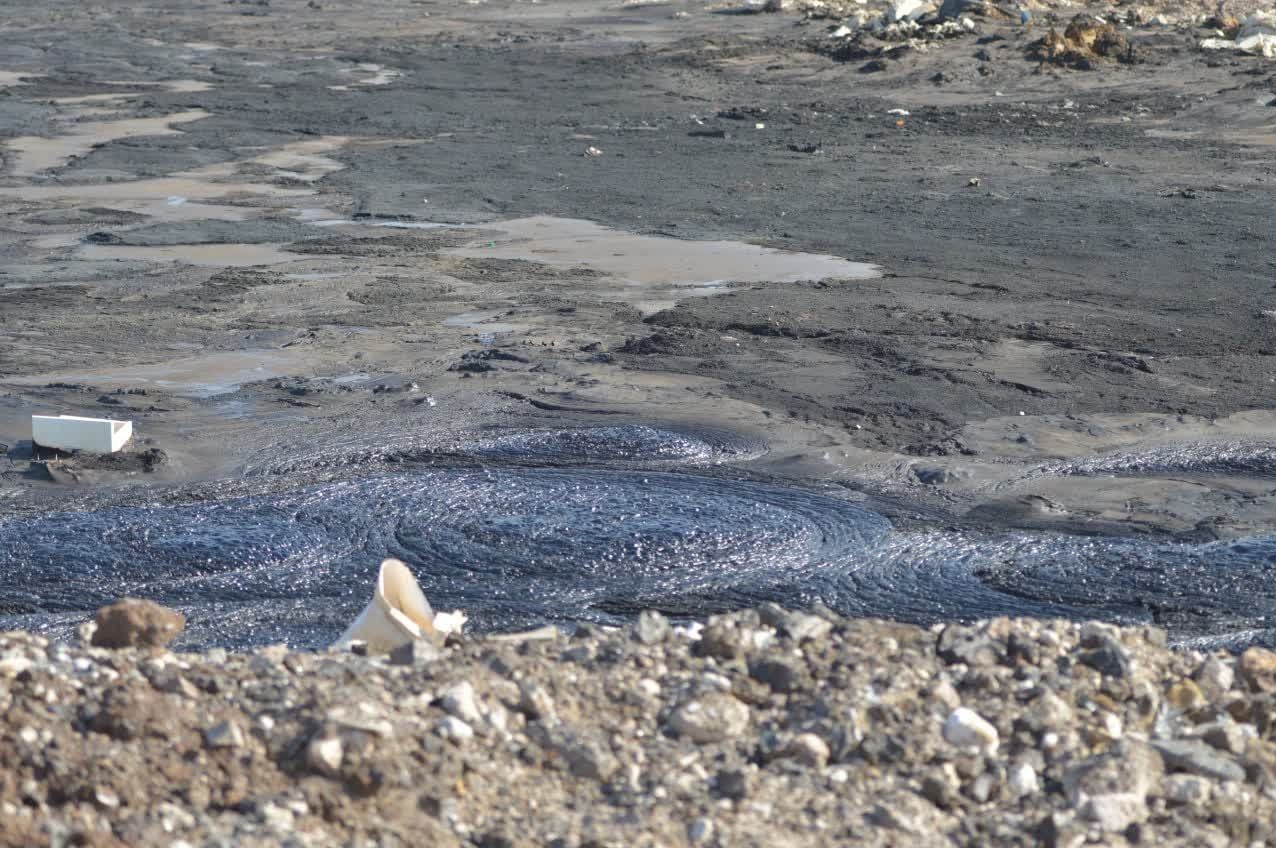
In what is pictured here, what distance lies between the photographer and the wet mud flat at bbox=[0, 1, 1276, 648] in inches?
315

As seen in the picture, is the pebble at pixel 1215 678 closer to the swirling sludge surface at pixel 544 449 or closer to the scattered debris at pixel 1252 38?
the swirling sludge surface at pixel 544 449

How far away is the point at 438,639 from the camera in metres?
6.03

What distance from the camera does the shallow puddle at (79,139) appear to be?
20.5 metres

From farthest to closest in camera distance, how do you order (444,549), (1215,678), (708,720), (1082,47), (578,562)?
(1082,47) → (444,549) → (578,562) → (1215,678) → (708,720)

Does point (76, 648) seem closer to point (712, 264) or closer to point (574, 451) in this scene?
point (574, 451)

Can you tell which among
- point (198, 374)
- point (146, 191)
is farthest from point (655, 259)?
point (146, 191)

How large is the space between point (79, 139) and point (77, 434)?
14324 millimetres

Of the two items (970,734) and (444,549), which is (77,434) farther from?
(970,734)

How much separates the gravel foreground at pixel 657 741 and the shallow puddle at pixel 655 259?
799 cm

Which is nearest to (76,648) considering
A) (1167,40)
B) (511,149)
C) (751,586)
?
(751,586)

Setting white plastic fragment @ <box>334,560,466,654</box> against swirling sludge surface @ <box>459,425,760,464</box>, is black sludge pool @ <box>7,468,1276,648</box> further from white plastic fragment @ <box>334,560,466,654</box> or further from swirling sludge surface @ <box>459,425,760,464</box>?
white plastic fragment @ <box>334,560,466,654</box>

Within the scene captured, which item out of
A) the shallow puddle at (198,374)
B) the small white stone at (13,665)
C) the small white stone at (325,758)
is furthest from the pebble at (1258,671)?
the shallow puddle at (198,374)

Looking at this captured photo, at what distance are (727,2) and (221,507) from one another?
31.9 metres

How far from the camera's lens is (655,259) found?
14781 millimetres
